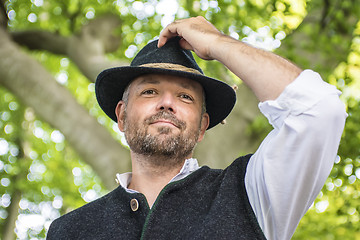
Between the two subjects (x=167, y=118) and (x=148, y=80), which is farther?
(x=148, y=80)

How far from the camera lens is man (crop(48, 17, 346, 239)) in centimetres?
177

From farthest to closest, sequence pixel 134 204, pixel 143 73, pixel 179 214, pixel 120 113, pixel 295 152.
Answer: pixel 120 113
pixel 143 73
pixel 134 204
pixel 179 214
pixel 295 152

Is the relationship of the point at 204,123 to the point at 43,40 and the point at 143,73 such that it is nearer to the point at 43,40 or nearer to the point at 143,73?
the point at 143,73

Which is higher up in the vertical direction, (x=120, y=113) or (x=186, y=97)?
(x=186, y=97)

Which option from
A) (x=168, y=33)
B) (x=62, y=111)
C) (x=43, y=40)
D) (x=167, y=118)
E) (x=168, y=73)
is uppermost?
(x=168, y=33)

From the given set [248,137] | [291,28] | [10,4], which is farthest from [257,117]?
[10,4]

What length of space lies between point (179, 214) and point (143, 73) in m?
0.76

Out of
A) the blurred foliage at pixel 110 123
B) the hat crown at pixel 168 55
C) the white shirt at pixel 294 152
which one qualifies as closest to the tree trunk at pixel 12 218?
the blurred foliage at pixel 110 123

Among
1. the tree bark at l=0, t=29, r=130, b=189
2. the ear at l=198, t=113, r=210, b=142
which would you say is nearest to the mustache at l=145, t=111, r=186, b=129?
the ear at l=198, t=113, r=210, b=142

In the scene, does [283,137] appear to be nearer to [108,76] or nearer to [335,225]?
[108,76]

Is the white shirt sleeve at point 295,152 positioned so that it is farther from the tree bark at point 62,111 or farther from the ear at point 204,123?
the tree bark at point 62,111

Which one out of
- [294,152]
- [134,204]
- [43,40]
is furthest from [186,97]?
[43,40]

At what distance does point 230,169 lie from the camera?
2.19 metres

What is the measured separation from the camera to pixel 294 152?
179 centimetres
